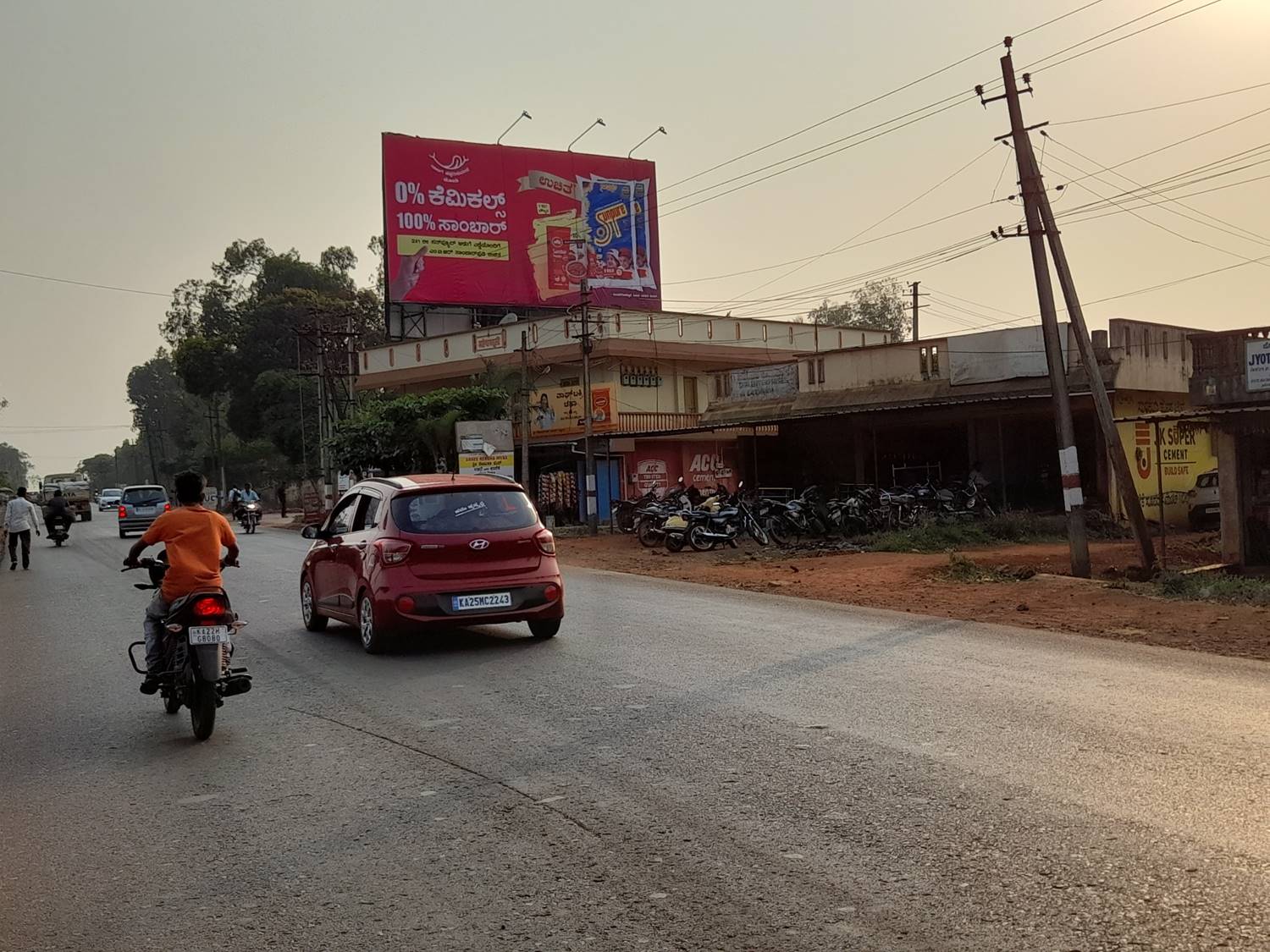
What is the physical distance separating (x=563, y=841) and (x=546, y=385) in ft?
128

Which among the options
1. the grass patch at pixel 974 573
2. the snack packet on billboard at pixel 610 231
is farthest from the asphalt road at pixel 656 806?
the snack packet on billboard at pixel 610 231

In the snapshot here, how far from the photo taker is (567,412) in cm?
4184

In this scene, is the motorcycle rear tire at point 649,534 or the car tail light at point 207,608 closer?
the car tail light at point 207,608

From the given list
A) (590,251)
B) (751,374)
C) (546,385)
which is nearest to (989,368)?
(751,374)

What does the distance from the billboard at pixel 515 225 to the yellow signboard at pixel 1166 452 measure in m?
23.8

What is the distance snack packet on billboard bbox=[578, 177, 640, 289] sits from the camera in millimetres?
50062

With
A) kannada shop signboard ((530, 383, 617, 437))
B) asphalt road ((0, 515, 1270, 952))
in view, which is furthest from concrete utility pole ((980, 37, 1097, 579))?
kannada shop signboard ((530, 383, 617, 437))

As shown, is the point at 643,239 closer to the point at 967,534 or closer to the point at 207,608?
the point at 967,534

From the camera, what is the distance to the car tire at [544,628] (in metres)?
10.9

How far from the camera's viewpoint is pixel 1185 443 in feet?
97.9

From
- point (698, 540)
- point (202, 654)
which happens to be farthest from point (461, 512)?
point (698, 540)

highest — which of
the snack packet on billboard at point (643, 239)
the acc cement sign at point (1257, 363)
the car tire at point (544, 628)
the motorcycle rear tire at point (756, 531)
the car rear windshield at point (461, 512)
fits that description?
the snack packet on billboard at point (643, 239)

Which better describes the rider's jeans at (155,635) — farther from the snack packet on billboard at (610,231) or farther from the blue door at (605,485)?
the snack packet on billboard at (610,231)

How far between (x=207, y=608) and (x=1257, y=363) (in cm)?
1780
